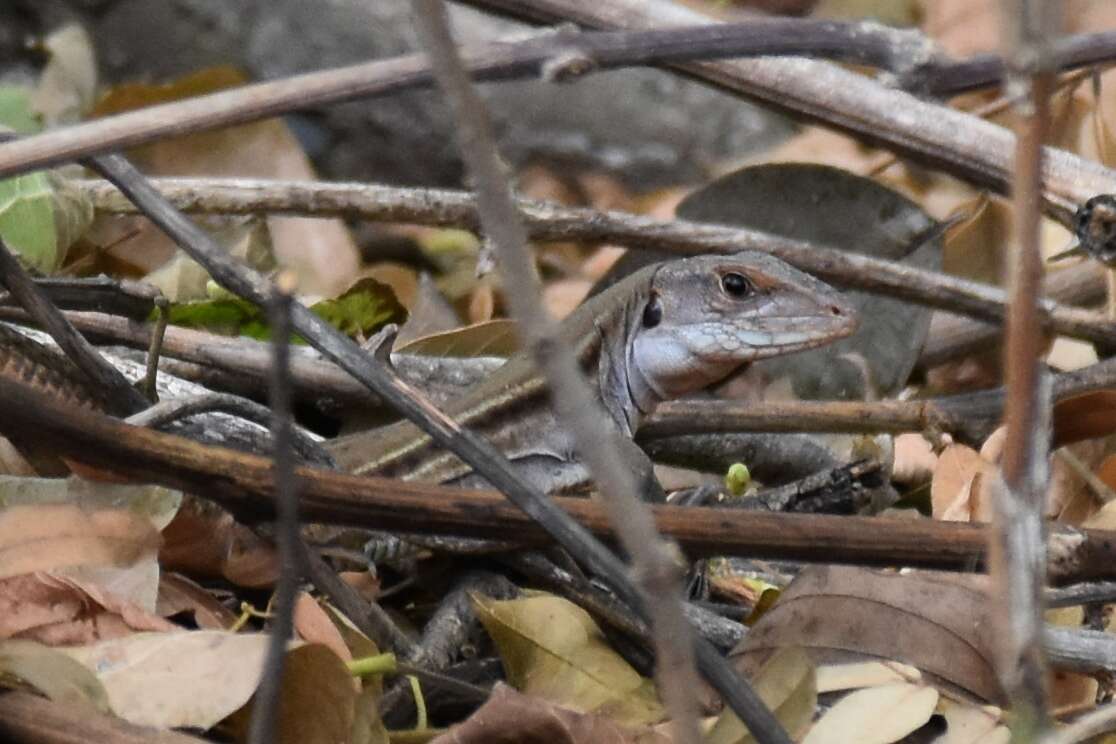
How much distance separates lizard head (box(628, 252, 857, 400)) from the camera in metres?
2.94

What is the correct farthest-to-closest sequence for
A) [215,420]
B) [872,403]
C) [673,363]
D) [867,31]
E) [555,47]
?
1. [673,363]
2. [872,403]
3. [215,420]
4. [867,31]
5. [555,47]

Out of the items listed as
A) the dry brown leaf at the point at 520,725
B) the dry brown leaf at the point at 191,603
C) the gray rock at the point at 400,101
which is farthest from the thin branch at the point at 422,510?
the gray rock at the point at 400,101

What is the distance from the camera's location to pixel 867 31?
2.09 m

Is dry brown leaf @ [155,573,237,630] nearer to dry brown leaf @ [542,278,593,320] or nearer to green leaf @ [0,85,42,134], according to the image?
green leaf @ [0,85,42,134]

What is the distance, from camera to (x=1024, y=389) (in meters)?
1.12

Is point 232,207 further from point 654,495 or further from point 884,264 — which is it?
point 884,264

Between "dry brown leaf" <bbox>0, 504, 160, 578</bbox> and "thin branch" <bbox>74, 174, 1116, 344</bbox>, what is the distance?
3.71ft

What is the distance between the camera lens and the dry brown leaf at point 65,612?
6.48 feet

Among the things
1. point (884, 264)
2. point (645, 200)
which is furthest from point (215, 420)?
point (645, 200)

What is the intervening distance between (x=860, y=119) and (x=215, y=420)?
1.22 m

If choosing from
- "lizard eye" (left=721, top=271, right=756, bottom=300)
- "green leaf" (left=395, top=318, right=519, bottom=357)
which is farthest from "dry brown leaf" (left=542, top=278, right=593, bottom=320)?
"lizard eye" (left=721, top=271, right=756, bottom=300)

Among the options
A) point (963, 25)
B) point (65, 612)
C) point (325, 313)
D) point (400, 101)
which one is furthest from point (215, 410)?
point (963, 25)

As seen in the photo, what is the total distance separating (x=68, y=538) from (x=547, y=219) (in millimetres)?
1363

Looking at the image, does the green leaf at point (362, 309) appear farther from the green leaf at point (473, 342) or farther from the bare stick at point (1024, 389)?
the bare stick at point (1024, 389)
